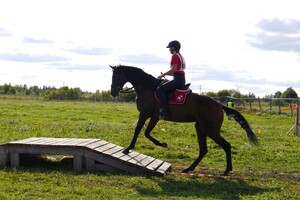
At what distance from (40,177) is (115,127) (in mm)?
11097

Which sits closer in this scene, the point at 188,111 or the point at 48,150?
the point at 48,150

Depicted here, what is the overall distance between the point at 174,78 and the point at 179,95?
47 centimetres

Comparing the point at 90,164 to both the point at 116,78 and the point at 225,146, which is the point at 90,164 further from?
the point at 225,146

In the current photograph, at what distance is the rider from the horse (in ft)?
0.71

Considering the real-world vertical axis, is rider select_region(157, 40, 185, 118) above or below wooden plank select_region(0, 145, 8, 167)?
above

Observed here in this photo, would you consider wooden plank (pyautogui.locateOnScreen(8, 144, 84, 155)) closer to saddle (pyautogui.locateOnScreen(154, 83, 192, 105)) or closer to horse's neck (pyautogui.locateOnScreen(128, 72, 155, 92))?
horse's neck (pyautogui.locateOnScreen(128, 72, 155, 92))

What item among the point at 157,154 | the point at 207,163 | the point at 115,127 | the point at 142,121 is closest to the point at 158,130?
the point at 115,127

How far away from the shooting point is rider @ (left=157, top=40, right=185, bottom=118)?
11414 mm

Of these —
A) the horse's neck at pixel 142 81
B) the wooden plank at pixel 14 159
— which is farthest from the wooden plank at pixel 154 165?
the wooden plank at pixel 14 159

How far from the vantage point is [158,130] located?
21.0 meters

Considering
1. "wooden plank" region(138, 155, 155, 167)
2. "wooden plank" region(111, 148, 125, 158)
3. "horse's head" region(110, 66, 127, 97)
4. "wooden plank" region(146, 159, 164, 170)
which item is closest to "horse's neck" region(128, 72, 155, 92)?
"horse's head" region(110, 66, 127, 97)

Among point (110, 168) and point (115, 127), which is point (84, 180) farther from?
point (115, 127)

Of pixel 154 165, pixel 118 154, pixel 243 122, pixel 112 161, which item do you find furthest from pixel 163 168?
pixel 243 122

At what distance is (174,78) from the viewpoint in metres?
11.5
